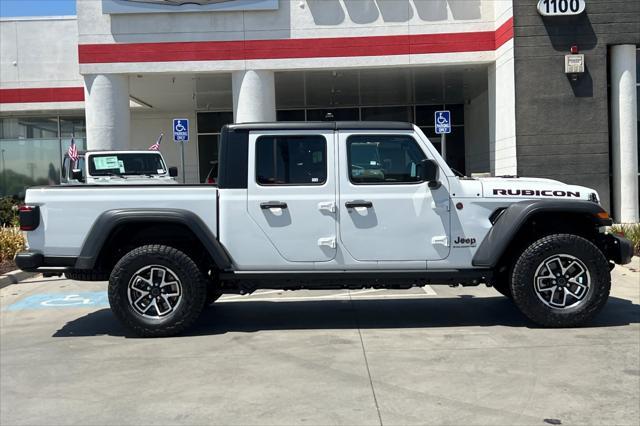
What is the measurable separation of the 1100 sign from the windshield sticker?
10.1 metres

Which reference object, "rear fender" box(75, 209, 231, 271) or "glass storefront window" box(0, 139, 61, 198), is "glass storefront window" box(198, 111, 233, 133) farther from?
"rear fender" box(75, 209, 231, 271)

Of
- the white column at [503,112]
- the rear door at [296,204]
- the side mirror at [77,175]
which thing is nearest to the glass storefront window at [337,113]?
the white column at [503,112]

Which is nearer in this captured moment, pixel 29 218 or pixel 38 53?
pixel 29 218

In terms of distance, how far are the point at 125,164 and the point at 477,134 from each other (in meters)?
14.5

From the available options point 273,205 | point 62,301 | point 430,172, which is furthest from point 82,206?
point 430,172

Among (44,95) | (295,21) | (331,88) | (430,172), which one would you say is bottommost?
(430,172)

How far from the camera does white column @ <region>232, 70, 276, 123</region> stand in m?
15.9

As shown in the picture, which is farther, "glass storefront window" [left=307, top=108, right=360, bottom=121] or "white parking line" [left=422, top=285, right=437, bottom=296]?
"glass storefront window" [left=307, top=108, right=360, bottom=121]

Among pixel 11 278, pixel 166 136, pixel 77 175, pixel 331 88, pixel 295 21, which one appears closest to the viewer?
Result: pixel 11 278

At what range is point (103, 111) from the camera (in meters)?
15.9

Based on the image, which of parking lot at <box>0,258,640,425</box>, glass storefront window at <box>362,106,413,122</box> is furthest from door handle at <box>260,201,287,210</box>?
glass storefront window at <box>362,106,413,122</box>

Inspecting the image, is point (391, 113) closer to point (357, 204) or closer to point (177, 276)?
point (357, 204)

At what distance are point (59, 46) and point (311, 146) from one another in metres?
19.7

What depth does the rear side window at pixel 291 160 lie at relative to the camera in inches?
244
